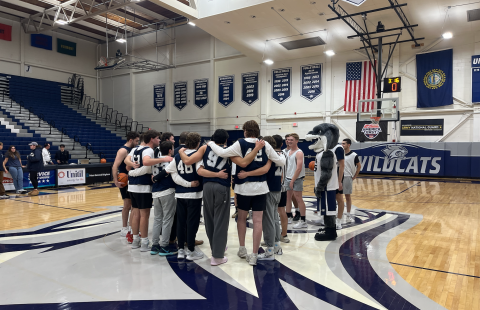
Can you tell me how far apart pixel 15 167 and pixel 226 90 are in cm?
1217

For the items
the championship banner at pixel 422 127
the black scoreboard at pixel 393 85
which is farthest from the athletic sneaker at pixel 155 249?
the championship banner at pixel 422 127

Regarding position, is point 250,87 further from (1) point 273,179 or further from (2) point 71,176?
(1) point 273,179

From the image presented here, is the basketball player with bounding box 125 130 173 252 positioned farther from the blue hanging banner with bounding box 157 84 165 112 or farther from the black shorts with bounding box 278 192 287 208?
the blue hanging banner with bounding box 157 84 165 112

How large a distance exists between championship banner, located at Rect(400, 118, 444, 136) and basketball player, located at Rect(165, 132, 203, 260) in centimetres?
1410

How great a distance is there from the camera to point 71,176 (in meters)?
11.6

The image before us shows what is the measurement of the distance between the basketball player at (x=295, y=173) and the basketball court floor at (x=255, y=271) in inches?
13.7

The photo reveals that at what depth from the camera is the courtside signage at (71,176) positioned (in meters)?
11.3

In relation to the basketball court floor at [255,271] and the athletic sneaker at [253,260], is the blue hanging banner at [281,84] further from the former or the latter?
the athletic sneaker at [253,260]

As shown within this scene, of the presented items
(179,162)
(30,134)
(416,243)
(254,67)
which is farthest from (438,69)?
(30,134)

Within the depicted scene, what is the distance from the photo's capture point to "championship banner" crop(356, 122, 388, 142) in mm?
15320

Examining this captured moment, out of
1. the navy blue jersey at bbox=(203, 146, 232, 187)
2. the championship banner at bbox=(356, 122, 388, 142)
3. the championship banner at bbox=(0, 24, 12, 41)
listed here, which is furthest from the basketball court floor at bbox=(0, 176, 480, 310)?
the championship banner at bbox=(0, 24, 12, 41)

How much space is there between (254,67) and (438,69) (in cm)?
902

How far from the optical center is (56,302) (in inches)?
108

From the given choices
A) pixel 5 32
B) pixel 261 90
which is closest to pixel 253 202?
pixel 261 90
